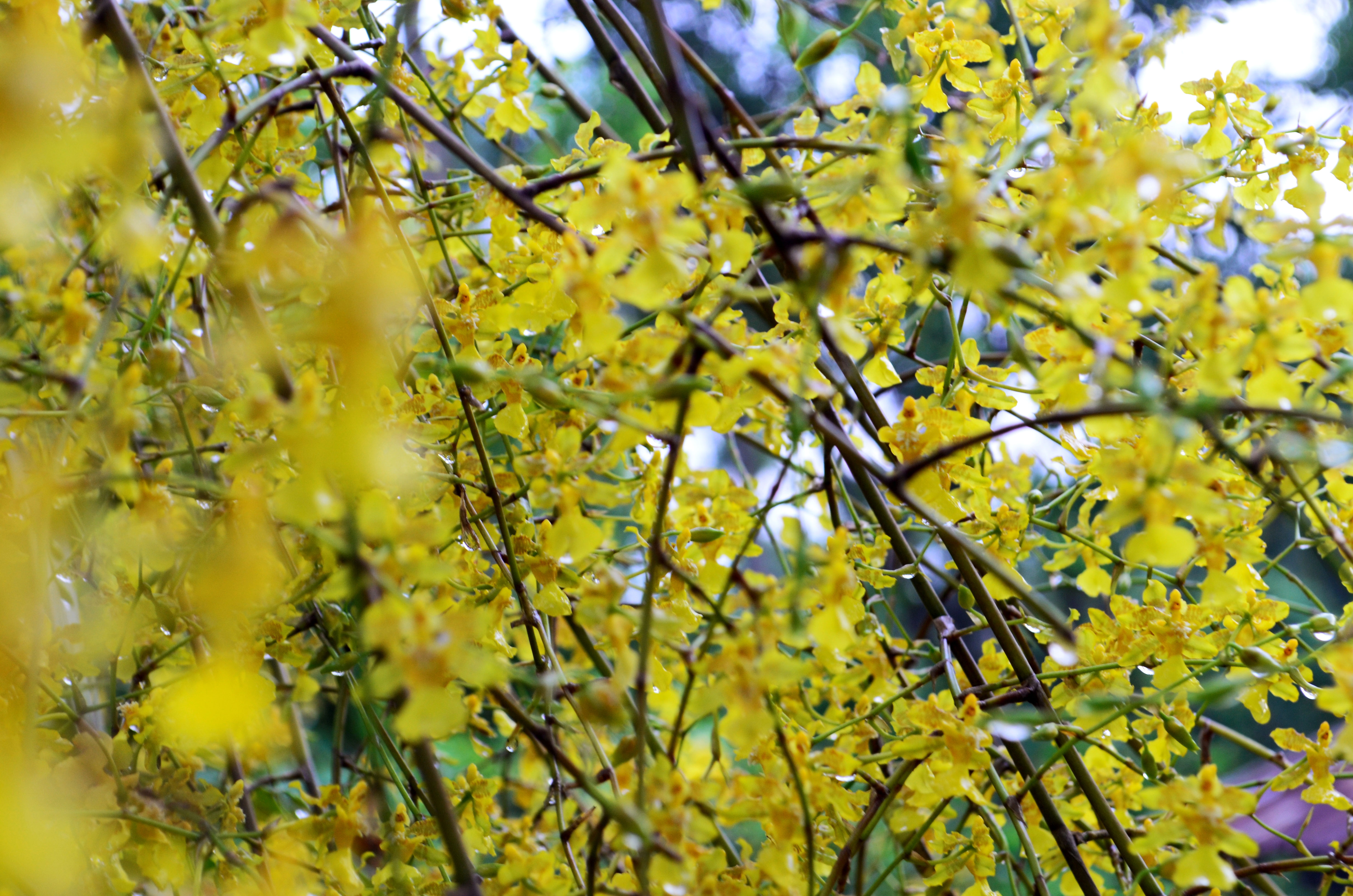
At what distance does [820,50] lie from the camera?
359mm

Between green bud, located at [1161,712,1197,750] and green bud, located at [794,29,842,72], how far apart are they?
303mm

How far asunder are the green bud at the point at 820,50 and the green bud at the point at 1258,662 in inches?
10.9

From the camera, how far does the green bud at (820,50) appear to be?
1.18ft

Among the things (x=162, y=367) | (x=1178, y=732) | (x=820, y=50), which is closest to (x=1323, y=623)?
(x=1178, y=732)

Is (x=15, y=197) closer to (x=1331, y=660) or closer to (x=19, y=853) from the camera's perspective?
(x=19, y=853)

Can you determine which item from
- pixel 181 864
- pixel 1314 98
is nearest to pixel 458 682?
pixel 181 864

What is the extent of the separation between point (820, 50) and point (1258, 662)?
28cm

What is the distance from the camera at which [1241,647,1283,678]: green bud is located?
0.36m

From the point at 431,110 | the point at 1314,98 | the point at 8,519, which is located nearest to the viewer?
the point at 8,519

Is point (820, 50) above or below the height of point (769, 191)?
above

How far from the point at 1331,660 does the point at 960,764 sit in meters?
0.13

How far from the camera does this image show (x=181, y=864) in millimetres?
464

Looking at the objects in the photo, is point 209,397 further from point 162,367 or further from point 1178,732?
point 1178,732

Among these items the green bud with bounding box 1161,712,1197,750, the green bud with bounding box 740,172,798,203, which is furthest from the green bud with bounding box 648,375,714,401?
the green bud with bounding box 1161,712,1197,750
